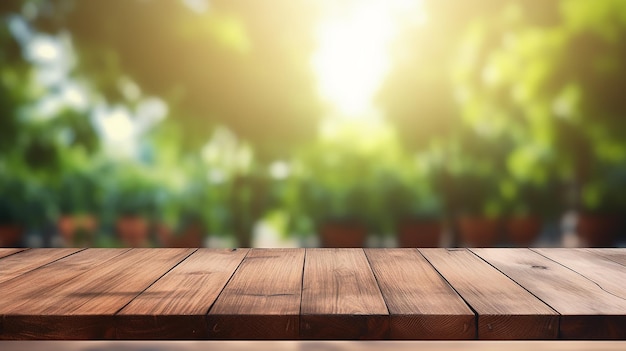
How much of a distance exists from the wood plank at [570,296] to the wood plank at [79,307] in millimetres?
849

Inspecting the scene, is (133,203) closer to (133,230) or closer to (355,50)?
(133,230)

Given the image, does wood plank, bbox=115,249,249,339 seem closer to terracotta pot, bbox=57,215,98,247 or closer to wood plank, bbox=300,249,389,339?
wood plank, bbox=300,249,389,339

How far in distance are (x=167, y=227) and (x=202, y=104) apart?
44 cm

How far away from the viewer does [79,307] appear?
46.2 inches

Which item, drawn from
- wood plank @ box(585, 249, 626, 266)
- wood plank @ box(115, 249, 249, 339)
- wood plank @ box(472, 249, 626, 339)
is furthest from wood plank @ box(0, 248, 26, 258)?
wood plank @ box(585, 249, 626, 266)

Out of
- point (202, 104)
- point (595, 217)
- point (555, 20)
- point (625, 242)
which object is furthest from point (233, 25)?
point (625, 242)

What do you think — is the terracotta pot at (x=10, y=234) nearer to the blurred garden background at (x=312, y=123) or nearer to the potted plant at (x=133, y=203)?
the blurred garden background at (x=312, y=123)

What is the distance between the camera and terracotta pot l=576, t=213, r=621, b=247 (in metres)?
2.12

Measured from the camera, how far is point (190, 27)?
6.71 feet

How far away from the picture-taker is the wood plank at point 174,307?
1.12 metres

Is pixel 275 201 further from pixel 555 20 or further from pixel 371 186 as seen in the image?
pixel 555 20

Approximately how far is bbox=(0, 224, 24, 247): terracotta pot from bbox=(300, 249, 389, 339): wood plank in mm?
1127

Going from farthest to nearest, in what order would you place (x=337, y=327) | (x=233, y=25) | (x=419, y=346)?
(x=233, y=25) < (x=419, y=346) < (x=337, y=327)

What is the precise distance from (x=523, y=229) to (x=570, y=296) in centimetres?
89
